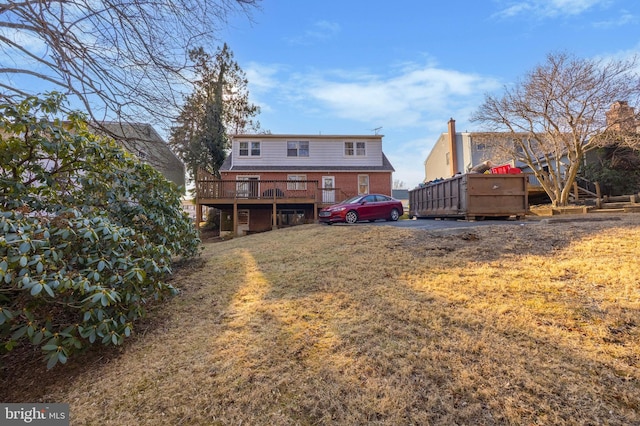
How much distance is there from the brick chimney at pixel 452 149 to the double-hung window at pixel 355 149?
997 cm

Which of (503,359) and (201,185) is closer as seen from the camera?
(503,359)

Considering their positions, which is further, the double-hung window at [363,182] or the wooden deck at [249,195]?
the double-hung window at [363,182]

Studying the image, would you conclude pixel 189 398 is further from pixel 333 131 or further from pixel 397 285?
pixel 333 131

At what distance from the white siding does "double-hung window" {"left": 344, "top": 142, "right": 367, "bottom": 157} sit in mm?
186

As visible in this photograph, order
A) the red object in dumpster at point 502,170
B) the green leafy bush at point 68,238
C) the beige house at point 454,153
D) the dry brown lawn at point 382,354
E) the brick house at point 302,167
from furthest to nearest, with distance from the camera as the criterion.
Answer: the beige house at point 454,153
the brick house at point 302,167
the red object in dumpster at point 502,170
the green leafy bush at point 68,238
the dry brown lawn at point 382,354

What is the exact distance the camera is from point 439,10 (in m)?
7.91

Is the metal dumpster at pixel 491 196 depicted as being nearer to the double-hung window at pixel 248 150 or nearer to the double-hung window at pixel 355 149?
the double-hung window at pixel 355 149

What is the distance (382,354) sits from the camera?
279cm

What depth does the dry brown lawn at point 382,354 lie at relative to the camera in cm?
222

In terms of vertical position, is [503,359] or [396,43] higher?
[396,43]

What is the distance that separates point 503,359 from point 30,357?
4533 millimetres

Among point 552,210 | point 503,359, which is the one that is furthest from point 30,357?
point 552,210

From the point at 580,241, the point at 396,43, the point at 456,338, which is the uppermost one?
the point at 396,43

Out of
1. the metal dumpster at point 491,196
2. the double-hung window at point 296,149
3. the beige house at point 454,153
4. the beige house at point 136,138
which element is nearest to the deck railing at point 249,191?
the double-hung window at point 296,149
